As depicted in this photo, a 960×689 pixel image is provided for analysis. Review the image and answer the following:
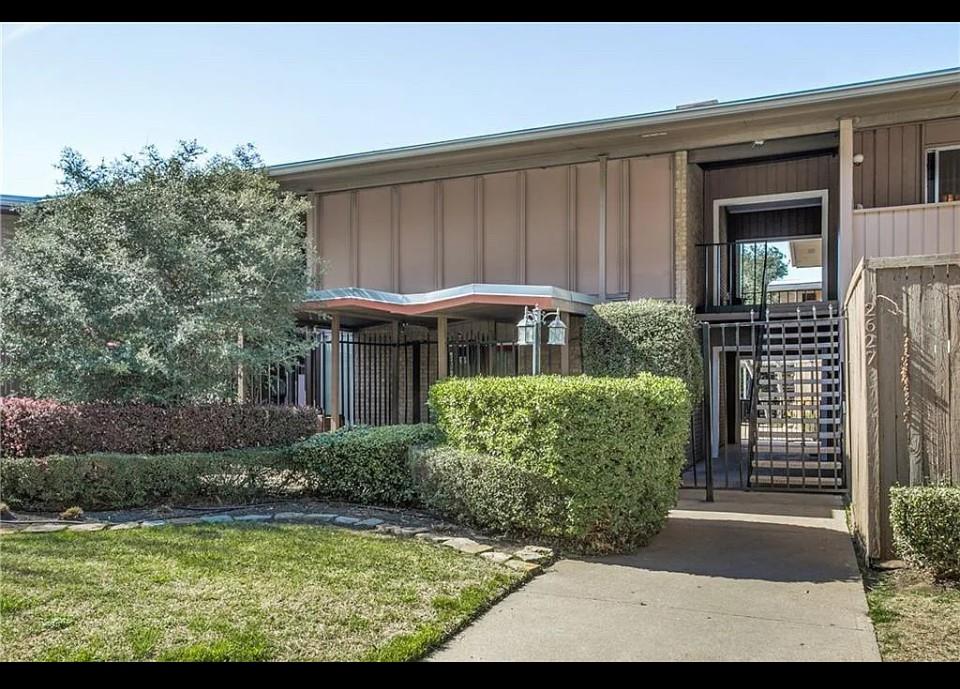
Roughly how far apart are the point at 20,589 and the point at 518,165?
30.4 feet

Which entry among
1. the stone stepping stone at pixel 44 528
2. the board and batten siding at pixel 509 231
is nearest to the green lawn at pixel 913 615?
the stone stepping stone at pixel 44 528

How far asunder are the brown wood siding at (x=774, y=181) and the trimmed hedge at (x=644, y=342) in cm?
395

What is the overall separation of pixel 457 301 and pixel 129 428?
415cm

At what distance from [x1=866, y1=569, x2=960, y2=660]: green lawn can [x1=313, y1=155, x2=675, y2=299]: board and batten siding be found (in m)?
6.53

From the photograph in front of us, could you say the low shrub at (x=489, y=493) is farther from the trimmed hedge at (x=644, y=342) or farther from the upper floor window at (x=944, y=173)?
the upper floor window at (x=944, y=173)

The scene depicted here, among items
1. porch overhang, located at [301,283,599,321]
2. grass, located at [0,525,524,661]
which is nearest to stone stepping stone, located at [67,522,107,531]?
grass, located at [0,525,524,661]

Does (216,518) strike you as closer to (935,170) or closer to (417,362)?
(417,362)

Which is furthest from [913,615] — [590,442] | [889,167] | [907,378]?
[889,167]

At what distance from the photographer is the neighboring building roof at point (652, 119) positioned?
8.94 metres

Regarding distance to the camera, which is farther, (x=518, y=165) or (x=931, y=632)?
(x=518, y=165)

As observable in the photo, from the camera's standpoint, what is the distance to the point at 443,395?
691 cm


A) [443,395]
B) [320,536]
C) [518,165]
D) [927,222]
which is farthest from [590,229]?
[320,536]

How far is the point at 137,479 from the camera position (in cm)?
769

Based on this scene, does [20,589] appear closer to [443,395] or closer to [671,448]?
[443,395]
